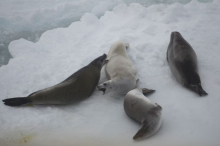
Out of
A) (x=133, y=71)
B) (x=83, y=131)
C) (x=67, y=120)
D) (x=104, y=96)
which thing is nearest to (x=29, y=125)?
(x=67, y=120)

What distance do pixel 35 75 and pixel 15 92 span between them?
468mm

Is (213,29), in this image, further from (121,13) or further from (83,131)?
(83,131)

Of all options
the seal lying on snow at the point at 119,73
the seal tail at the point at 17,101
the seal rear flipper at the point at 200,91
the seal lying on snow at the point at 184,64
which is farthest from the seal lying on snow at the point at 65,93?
the seal rear flipper at the point at 200,91

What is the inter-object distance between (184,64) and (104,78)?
1.27 meters

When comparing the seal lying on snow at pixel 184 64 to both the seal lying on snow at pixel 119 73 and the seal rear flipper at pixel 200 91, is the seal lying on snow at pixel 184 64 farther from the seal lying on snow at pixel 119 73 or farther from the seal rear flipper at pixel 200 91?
the seal lying on snow at pixel 119 73

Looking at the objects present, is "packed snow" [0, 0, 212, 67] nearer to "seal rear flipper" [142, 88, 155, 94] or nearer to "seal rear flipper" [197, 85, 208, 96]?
"seal rear flipper" [142, 88, 155, 94]

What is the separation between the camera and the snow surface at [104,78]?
2.53 metres

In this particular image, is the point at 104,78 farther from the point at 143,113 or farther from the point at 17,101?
the point at 17,101

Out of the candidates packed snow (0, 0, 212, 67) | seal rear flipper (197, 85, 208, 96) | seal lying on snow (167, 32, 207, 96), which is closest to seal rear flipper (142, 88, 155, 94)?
seal lying on snow (167, 32, 207, 96)

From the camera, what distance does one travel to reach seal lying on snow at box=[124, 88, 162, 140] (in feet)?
7.94

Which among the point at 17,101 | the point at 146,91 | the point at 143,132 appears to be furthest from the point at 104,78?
the point at 143,132

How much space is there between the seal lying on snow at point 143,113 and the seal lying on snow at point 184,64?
763 millimetres

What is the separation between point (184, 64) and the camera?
11.2 ft

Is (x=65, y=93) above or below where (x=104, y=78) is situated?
above
